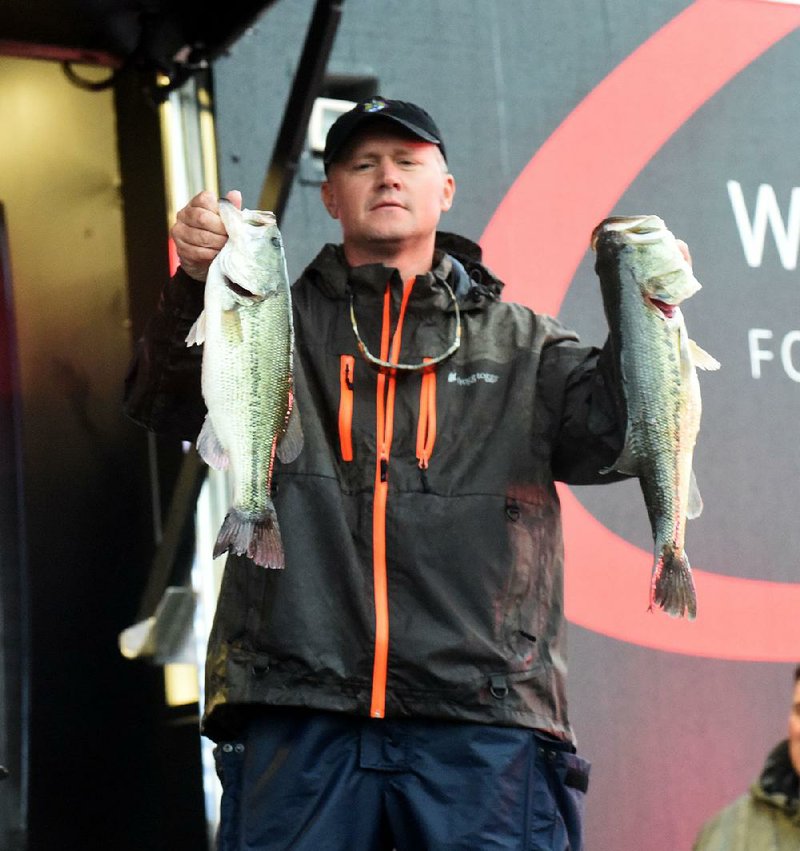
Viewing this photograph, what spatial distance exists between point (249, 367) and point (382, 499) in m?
0.43

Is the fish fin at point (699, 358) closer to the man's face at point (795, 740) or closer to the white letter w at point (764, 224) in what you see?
the man's face at point (795, 740)

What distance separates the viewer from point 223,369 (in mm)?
2402

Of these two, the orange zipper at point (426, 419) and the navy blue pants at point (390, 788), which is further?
the orange zipper at point (426, 419)

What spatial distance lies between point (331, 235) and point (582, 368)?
1.27 metres

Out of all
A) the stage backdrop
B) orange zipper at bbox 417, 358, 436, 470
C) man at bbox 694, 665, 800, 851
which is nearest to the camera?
man at bbox 694, 665, 800, 851

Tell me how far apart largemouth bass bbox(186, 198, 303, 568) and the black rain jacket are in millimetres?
210

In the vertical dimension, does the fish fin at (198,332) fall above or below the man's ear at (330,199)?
below

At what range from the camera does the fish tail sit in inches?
96.0

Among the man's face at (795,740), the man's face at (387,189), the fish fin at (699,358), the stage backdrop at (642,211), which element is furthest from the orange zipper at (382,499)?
the stage backdrop at (642,211)

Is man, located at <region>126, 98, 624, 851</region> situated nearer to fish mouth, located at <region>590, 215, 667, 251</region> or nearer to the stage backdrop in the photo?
fish mouth, located at <region>590, 215, 667, 251</region>

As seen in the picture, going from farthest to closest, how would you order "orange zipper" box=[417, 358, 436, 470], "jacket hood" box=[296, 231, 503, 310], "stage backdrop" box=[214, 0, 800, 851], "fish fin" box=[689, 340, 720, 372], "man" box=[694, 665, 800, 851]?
"stage backdrop" box=[214, 0, 800, 851], "jacket hood" box=[296, 231, 503, 310], "orange zipper" box=[417, 358, 436, 470], "fish fin" box=[689, 340, 720, 372], "man" box=[694, 665, 800, 851]

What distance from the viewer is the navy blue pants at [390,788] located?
8.36ft

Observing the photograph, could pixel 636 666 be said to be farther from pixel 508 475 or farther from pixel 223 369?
pixel 223 369

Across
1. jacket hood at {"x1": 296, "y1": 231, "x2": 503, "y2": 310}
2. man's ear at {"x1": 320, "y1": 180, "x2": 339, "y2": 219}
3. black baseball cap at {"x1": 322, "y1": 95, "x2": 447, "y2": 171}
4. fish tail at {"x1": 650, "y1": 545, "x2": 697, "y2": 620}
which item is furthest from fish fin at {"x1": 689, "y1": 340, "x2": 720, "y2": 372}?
man's ear at {"x1": 320, "y1": 180, "x2": 339, "y2": 219}
